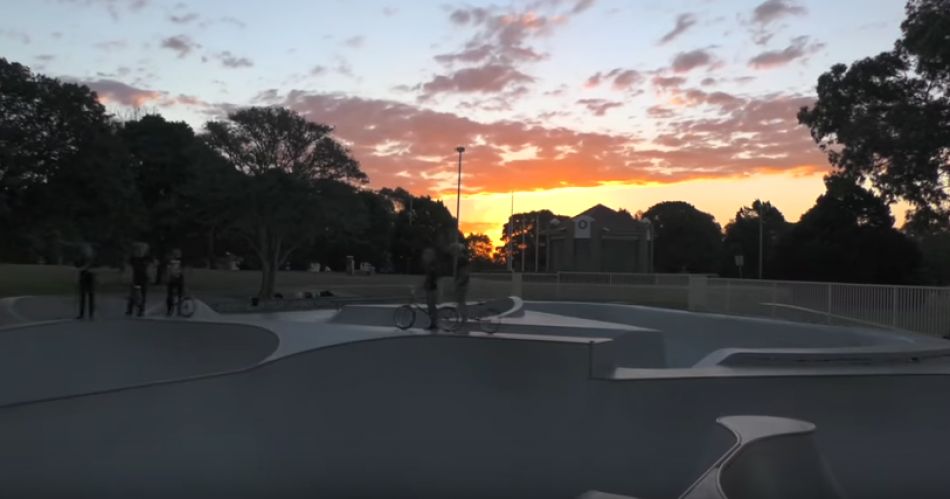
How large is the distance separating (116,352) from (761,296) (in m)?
16.0

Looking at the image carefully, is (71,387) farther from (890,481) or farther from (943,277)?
(943,277)

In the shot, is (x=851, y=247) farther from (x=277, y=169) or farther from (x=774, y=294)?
(x=277, y=169)

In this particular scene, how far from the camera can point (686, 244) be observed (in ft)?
273

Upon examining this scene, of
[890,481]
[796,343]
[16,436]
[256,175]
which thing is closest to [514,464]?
[890,481]

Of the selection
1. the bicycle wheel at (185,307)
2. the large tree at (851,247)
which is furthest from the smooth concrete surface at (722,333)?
the large tree at (851,247)

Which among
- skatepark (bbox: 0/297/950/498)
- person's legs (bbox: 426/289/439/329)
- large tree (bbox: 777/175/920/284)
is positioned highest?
large tree (bbox: 777/175/920/284)

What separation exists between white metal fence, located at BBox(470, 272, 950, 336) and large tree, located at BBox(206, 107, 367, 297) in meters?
9.32

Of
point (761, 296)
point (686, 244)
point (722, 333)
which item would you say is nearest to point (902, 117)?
point (761, 296)

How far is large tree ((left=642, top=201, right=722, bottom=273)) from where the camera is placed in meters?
81.5

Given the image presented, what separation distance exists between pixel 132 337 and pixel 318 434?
22.7 feet

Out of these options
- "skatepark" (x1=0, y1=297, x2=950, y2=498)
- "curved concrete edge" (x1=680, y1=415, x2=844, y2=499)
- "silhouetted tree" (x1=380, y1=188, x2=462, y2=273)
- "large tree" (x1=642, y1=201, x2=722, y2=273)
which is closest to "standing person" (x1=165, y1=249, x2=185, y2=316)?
"skatepark" (x1=0, y1=297, x2=950, y2=498)

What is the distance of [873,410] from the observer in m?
8.56

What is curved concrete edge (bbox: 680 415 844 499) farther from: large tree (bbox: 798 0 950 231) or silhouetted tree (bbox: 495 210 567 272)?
silhouetted tree (bbox: 495 210 567 272)

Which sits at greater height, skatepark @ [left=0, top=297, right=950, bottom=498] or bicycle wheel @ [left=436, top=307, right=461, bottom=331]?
bicycle wheel @ [left=436, top=307, right=461, bottom=331]
